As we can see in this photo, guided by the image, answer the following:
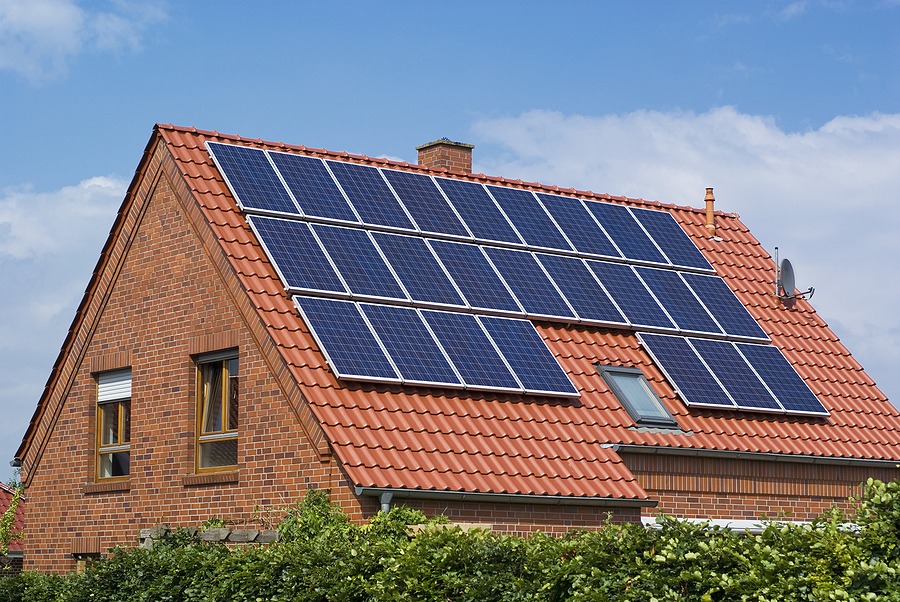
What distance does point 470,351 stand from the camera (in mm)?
17484

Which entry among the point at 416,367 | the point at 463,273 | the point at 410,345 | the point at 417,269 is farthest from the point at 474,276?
the point at 416,367

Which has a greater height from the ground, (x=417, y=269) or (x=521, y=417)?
(x=417, y=269)

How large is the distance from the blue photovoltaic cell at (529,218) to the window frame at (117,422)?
21.3 feet

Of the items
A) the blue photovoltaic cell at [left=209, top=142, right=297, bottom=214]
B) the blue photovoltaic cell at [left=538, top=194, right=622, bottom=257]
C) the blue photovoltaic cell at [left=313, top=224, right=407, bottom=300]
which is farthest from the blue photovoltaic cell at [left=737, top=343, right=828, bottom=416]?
the blue photovoltaic cell at [left=209, top=142, right=297, bottom=214]

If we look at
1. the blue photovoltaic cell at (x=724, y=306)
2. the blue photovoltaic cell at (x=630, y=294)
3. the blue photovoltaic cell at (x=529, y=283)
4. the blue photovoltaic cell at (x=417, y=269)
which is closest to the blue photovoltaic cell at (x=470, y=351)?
the blue photovoltaic cell at (x=417, y=269)

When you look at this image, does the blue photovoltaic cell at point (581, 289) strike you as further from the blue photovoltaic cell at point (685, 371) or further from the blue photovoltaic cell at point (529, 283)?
the blue photovoltaic cell at point (685, 371)

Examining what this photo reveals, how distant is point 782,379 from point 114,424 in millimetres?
10555

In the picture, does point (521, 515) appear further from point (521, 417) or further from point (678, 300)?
point (678, 300)

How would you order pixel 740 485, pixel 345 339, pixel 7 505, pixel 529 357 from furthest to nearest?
pixel 7 505, pixel 740 485, pixel 529 357, pixel 345 339

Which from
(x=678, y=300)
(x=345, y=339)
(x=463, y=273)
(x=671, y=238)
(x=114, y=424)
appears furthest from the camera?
(x=671, y=238)

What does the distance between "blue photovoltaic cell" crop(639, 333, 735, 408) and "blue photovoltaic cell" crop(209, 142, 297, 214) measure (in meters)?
5.82

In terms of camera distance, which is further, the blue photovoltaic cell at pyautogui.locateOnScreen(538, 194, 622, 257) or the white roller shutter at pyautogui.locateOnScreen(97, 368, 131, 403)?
the blue photovoltaic cell at pyautogui.locateOnScreen(538, 194, 622, 257)

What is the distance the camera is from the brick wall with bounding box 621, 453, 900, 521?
18.4m

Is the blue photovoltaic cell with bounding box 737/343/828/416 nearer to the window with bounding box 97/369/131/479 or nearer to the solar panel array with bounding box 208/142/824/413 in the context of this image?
the solar panel array with bounding box 208/142/824/413
